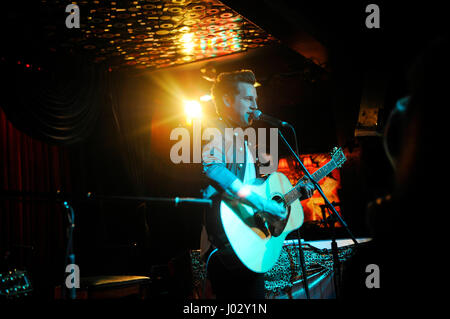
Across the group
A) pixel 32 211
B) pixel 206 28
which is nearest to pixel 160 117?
pixel 206 28

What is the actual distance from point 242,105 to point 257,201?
2.73ft

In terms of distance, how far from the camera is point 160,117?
7293mm

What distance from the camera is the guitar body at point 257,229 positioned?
2.64 m

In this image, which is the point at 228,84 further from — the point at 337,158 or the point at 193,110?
the point at 193,110

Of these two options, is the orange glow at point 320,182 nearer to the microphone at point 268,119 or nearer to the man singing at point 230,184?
the man singing at point 230,184

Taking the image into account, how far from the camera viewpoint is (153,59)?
640cm

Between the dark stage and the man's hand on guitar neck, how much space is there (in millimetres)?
259

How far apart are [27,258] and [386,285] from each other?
526cm

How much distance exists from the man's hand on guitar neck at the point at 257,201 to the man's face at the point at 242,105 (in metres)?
0.63

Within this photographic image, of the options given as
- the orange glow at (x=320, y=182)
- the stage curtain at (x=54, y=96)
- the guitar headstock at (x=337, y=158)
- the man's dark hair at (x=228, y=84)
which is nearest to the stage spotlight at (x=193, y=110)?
the stage curtain at (x=54, y=96)

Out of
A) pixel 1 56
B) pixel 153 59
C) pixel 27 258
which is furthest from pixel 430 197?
pixel 153 59

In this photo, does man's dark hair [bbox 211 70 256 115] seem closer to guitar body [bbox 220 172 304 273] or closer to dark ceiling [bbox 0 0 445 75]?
guitar body [bbox 220 172 304 273]
